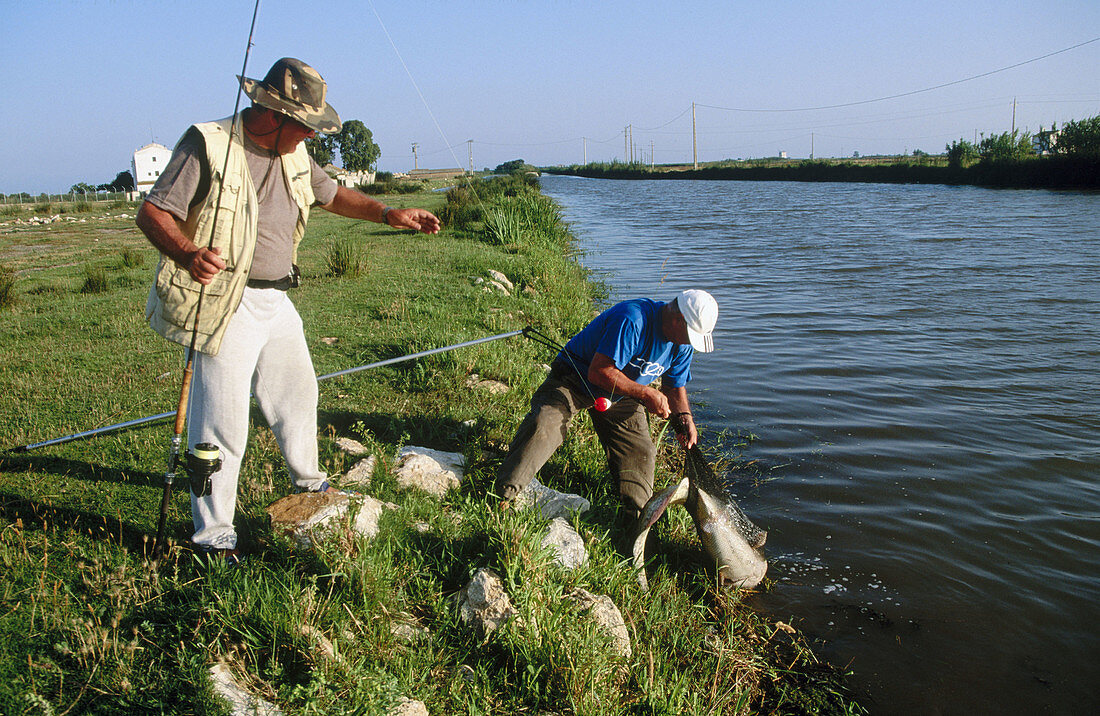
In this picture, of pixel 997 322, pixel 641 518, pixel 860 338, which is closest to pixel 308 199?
pixel 641 518

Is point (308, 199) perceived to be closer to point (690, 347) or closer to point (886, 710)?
point (690, 347)

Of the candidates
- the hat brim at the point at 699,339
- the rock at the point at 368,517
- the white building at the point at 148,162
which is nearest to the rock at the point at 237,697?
the rock at the point at 368,517

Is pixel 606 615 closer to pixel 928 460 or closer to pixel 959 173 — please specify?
pixel 928 460

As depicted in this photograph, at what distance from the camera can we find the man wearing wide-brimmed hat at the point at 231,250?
2645 mm

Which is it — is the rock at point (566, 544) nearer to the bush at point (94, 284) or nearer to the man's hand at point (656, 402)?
the man's hand at point (656, 402)

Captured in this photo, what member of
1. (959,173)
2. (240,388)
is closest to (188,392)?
(240,388)

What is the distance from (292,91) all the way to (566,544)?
2295 millimetres

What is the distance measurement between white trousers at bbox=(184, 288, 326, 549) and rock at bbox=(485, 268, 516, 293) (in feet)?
21.3

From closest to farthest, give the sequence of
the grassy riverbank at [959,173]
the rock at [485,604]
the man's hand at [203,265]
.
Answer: the man's hand at [203,265] < the rock at [485,604] < the grassy riverbank at [959,173]

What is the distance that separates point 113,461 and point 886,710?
13.5ft

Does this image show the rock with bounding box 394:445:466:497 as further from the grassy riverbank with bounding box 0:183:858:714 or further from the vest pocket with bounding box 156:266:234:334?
the vest pocket with bounding box 156:266:234:334

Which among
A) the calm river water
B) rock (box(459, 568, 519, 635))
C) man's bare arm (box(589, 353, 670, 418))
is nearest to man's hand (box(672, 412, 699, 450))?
man's bare arm (box(589, 353, 670, 418))

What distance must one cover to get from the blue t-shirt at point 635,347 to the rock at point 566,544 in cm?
79

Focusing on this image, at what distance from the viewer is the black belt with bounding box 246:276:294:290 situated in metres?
2.93
